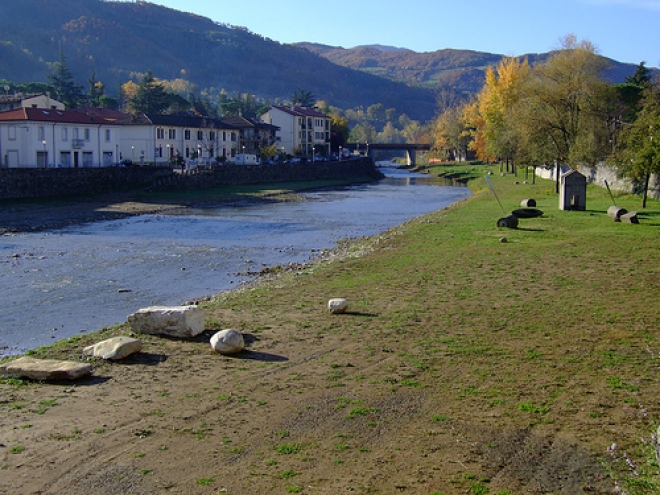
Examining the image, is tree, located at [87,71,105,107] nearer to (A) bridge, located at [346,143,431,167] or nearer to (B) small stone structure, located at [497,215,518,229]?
(A) bridge, located at [346,143,431,167]

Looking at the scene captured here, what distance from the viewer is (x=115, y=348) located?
43.6ft

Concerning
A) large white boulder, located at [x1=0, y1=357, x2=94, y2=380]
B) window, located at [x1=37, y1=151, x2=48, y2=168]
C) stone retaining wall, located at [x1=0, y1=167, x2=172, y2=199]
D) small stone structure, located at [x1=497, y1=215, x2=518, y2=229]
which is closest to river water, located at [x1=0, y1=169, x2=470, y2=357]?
large white boulder, located at [x1=0, y1=357, x2=94, y2=380]

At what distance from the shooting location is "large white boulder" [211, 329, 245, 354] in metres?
13.5

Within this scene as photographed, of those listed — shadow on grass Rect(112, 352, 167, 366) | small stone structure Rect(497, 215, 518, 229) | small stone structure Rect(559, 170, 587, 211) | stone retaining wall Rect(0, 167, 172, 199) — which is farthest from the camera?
stone retaining wall Rect(0, 167, 172, 199)

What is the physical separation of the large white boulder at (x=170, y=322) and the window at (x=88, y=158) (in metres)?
60.8

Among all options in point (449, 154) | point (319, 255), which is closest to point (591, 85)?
point (319, 255)

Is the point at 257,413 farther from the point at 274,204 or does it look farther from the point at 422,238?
the point at 274,204

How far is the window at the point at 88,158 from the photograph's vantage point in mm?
72312

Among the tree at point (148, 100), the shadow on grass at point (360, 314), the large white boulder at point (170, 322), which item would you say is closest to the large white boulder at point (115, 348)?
the large white boulder at point (170, 322)

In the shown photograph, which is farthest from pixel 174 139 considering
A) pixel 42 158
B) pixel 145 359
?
pixel 145 359

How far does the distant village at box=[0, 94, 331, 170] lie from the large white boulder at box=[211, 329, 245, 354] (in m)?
56.9

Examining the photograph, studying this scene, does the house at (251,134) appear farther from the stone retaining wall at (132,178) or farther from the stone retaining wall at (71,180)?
the stone retaining wall at (71,180)

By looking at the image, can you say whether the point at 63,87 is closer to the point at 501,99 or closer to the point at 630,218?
the point at 501,99

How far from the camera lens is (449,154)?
494ft
